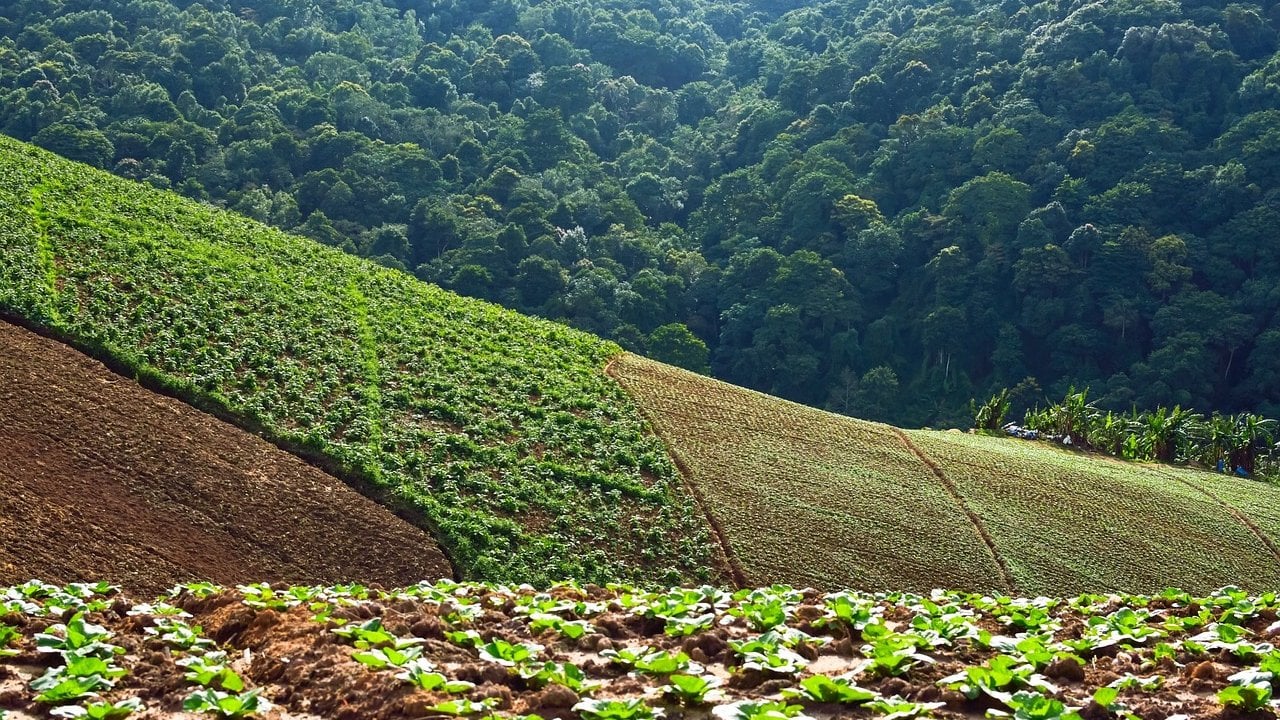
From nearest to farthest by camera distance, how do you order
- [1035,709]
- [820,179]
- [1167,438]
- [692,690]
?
1. [1035,709]
2. [692,690]
3. [1167,438]
4. [820,179]

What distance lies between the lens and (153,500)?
648 inches

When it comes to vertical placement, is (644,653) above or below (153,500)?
above

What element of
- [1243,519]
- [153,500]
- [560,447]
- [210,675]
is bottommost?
[153,500]

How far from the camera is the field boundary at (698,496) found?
18.6 metres

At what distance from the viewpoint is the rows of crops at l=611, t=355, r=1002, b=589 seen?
19.3 meters

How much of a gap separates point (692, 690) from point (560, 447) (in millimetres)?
14734

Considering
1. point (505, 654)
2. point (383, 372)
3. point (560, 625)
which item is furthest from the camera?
point (383, 372)

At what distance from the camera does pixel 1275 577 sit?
72.6ft

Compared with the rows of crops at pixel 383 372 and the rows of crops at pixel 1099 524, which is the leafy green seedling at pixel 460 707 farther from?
the rows of crops at pixel 1099 524

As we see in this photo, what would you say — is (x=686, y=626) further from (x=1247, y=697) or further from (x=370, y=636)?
(x=1247, y=697)

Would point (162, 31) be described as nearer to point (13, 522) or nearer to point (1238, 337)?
point (1238, 337)

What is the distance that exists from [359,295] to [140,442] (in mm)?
8723

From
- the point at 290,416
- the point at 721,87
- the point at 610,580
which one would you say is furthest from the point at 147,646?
the point at 721,87

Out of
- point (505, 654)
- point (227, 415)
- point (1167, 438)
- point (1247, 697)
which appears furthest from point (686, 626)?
point (1167, 438)
